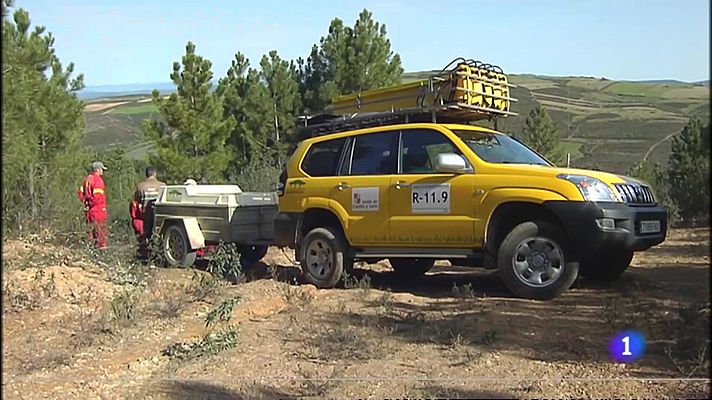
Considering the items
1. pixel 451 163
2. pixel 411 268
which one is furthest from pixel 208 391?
pixel 411 268

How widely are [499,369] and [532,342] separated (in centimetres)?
76

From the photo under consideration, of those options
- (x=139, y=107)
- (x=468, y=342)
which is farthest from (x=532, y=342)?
(x=139, y=107)

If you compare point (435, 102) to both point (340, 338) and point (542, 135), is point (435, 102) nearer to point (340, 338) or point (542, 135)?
point (340, 338)

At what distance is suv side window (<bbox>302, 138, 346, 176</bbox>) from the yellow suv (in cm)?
1

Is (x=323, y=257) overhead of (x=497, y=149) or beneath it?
beneath

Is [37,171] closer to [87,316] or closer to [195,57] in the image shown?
[87,316]

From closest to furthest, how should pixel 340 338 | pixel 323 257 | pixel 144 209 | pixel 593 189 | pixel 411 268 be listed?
pixel 340 338 < pixel 593 189 < pixel 323 257 < pixel 411 268 < pixel 144 209

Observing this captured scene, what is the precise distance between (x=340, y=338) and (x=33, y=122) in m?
5.40

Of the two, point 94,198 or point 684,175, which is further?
point 684,175

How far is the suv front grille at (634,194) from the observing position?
7700 millimetres

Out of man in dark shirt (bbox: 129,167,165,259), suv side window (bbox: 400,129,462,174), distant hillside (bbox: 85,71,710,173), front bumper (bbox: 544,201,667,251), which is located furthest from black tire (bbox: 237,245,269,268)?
distant hillside (bbox: 85,71,710,173)

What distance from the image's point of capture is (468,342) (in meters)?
6.21

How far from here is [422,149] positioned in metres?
8.72

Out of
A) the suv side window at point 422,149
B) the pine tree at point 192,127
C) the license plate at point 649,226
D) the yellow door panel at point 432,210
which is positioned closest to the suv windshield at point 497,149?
the suv side window at point 422,149
